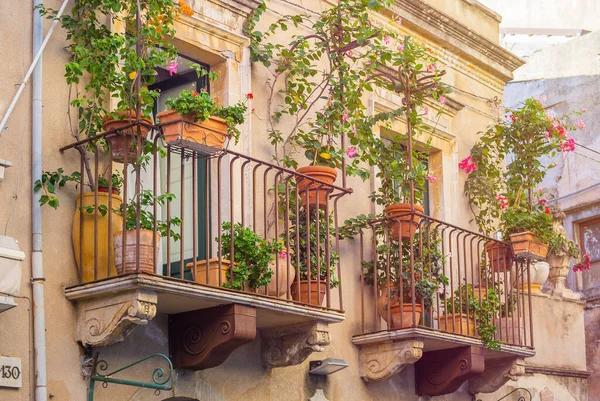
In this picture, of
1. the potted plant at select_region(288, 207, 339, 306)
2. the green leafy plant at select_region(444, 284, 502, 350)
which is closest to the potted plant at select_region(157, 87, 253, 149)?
the potted plant at select_region(288, 207, 339, 306)

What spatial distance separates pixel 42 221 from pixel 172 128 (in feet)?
3.28

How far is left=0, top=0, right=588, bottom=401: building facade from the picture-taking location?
291 inches

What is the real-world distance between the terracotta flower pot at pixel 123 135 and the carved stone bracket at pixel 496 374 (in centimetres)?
470

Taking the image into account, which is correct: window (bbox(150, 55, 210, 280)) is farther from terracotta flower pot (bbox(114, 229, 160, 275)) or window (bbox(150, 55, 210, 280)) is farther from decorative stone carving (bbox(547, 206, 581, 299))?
decorative stone carving (bbox(547, 206, 581, 299))

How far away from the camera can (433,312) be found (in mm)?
10484

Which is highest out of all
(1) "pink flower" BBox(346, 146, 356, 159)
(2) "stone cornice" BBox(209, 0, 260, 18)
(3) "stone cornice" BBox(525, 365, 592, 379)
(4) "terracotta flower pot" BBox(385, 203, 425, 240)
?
(2) "stone cornice" BBox(209, 0, 260, 18)

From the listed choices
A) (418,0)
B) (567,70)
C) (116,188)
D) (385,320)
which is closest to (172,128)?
(116,188)

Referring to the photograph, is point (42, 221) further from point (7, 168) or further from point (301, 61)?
point (301, 61)

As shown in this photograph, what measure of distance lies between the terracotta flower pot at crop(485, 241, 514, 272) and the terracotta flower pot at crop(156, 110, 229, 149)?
419 centimetres

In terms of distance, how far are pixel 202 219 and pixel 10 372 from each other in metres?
2.37

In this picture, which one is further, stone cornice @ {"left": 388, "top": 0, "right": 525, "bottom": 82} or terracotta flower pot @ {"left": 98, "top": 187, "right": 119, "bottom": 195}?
stone cornice @ {"left": 388, "top": 0, "right": 525, "bottom": 82}

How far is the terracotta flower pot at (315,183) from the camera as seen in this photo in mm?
9156

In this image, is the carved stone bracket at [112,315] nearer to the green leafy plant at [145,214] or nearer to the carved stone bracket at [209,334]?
the green leafy plant at [145,214]

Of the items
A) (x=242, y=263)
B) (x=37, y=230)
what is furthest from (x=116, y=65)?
(x=242, y=263)
